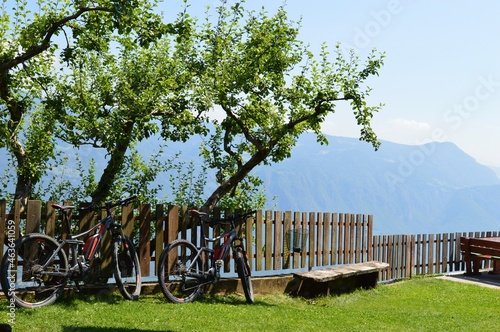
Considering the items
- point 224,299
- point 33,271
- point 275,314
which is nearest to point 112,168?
point 224,299

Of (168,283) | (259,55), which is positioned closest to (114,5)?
(168,283)

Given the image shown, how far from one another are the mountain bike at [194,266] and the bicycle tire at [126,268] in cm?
37

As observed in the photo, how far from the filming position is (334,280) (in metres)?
12.3

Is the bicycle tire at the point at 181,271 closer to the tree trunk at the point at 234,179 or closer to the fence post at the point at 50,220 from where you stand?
the fence post at the point at 50,220

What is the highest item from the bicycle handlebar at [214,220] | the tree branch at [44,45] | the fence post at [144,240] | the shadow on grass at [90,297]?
the tree branch at [44,45]

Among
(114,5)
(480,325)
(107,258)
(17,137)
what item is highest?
(114,5)

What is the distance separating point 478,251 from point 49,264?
40.3 ft

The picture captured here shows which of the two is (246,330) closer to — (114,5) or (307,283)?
(307,283)

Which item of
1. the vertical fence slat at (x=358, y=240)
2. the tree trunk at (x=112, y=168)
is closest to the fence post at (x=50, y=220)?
the tree trunk at (x=112, y=168)

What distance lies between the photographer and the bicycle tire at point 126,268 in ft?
29.8

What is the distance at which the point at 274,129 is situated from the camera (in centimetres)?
1338

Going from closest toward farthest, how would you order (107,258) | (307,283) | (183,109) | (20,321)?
(20,321) < (107,258) < (307,283) < (183,109)

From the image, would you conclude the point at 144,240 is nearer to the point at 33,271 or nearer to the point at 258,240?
the point at 33,271

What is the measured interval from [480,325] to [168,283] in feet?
16.2
